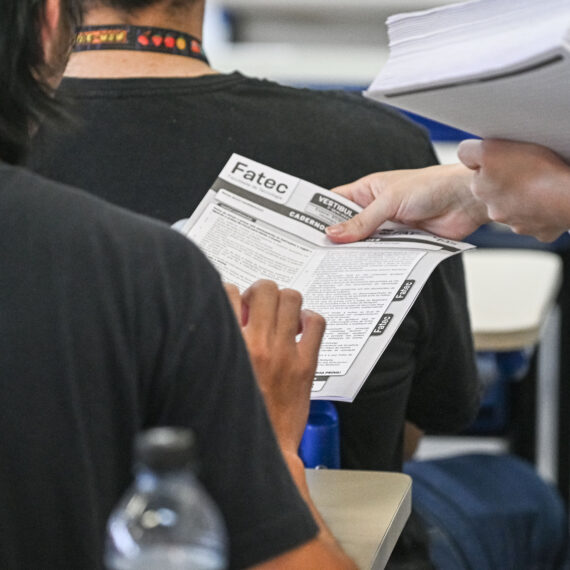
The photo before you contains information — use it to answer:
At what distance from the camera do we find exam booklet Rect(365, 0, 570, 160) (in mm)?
699

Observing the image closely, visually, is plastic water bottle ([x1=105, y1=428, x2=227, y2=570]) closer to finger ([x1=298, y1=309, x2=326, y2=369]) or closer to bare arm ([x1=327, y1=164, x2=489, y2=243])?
finger ([x1=298, y1=309, x2=326, y2=369])

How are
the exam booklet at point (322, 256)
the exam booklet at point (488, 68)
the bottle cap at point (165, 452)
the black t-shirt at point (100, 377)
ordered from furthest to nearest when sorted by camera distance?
1. the exam booklet at point (322, 256)
2. the exam booklet at point (488, 68)
3. the black t-shirt at point (100, 377)
4. the bottle cap at point (165, 452)

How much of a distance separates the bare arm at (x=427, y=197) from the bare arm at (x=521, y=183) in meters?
0.09

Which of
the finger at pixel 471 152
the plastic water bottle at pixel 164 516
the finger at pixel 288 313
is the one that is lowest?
the finger at pixel 288 313

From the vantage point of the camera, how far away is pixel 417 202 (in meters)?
1.07

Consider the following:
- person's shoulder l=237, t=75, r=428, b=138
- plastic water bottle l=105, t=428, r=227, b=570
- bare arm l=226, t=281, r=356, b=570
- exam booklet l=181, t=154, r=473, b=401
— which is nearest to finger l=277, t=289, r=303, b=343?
bare arm l=226, t=281, r=356, b=570

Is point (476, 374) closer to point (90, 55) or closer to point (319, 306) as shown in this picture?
point (319, 306)

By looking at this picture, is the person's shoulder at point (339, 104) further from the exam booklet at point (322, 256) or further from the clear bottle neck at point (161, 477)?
the clear bottle neck at point (161, 477)

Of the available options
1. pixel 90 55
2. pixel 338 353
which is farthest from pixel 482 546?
pixel 90 55

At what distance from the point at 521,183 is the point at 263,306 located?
0.34 metres

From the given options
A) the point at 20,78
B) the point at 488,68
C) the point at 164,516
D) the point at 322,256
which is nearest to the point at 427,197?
the point at 322,256

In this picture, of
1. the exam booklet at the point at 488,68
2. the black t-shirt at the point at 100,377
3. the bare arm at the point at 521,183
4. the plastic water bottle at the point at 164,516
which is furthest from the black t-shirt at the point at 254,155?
the plastic water bottle at the point at 164,516

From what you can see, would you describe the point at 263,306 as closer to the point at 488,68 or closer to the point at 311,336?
the point at 311,336

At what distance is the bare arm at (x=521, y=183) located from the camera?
0.91 meters
